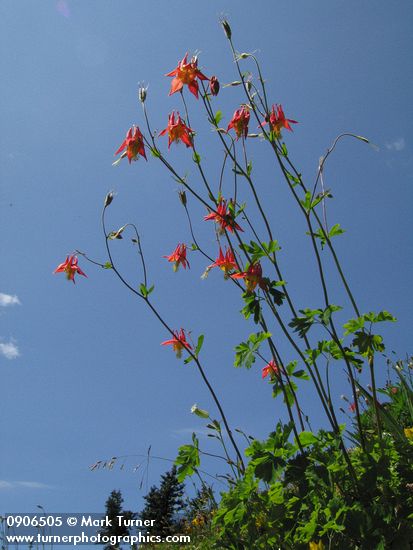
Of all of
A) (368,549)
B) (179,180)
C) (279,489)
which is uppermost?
(179,180)

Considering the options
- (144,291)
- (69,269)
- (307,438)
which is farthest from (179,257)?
(307,438)

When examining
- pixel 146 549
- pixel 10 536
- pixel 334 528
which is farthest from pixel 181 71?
pixel 146 549

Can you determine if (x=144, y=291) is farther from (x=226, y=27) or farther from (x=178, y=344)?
(x=226, y=27)

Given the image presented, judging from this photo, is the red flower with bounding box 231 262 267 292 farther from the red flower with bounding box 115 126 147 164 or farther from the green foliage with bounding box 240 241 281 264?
the red flower with bounding box 115 126 147 164

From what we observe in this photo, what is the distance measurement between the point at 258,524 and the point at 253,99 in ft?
9.68

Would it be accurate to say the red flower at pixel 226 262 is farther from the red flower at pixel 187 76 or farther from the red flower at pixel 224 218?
the red flower at pixel 187 76

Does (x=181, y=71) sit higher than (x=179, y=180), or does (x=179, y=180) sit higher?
(x=181, y=71)

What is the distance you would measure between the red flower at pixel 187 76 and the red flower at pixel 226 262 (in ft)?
3.77

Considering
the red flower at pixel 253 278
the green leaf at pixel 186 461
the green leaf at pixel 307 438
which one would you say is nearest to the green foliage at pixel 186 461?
the green leaf at pixel 186 461

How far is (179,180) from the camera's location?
371 centimetres

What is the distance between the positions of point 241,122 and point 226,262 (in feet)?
3.35

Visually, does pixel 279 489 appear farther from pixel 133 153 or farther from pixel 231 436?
pixel 133 153

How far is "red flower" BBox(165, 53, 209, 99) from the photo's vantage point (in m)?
3.71

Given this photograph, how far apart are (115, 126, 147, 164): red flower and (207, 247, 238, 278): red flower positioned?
0.92m
